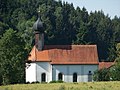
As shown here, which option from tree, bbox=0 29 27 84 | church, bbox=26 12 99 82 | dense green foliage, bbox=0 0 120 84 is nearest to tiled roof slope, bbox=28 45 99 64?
church, bbox=26 12 99 82

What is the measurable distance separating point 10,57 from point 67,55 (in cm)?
1903

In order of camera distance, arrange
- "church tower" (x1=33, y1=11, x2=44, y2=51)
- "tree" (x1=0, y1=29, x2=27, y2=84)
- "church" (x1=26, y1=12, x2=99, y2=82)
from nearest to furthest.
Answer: "tree" (x1=0, y1=29, x2=27, y2=84) → "church" (x1=26, y1=12, x2=99, y2=82) → "church tower" (x1=33, y1=11, x2=44, y2=51)

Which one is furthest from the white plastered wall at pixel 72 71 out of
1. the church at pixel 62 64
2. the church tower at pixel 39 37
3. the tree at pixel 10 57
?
the tree at pixel 10 57

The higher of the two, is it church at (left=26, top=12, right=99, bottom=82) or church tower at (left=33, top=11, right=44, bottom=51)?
church tower at (left=33, top=11, right=44, bottom=51)

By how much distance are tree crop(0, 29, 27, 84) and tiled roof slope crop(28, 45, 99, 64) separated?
1536cm

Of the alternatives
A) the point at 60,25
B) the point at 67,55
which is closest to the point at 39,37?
the point at 67,55

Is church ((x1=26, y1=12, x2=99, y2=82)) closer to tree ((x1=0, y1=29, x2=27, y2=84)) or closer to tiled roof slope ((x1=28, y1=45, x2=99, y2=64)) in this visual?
tiled roof slope ((x1=28, y1=45, x2=99, y2=64))

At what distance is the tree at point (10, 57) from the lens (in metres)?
62.1

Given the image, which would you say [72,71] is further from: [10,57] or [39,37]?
[10,57]

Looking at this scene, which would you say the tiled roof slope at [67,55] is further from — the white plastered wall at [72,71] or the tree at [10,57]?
the tree at [10,57]

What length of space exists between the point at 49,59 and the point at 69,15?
6900 centimetres

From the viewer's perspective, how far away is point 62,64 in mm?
79062

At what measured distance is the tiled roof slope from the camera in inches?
3110

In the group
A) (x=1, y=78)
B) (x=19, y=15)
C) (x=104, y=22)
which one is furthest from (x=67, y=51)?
(x=104, y=22)
